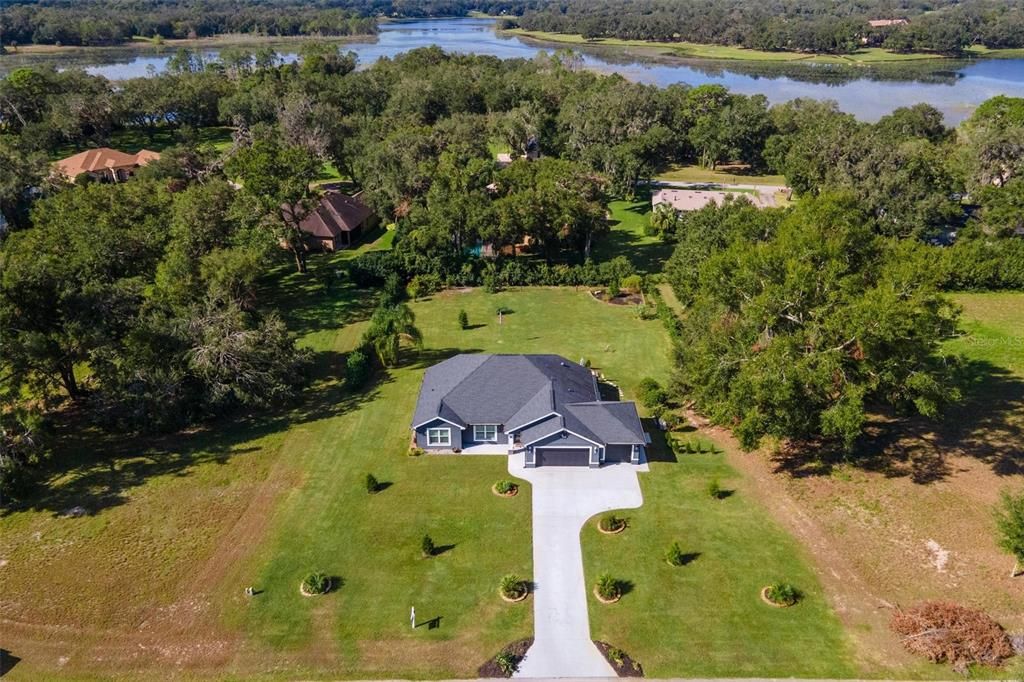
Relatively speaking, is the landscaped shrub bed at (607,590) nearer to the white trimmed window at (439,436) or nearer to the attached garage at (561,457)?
the attached garage at (561,457)

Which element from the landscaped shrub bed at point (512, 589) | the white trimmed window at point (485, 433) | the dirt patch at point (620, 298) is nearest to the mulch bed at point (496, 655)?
the landscaped shrub bed at point (512, 589)

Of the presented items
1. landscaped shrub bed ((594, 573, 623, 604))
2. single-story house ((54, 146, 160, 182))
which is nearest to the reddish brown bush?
landscaped shrub bed ((594, 573, 623, 604))

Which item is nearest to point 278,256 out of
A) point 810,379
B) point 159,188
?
point 159,188

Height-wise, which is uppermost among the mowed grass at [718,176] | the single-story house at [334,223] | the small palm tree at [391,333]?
the single-story house at [334,223]

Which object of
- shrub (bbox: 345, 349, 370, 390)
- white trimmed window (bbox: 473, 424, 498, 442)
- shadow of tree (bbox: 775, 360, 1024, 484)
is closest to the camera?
shadow of tree (bbox: 775, 360, 1024, 484)

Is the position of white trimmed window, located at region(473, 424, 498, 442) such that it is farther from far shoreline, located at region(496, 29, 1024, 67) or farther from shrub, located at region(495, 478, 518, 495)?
far shoreline, located at region(496, 29, 1024, 67)

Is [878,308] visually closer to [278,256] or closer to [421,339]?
[421,339]

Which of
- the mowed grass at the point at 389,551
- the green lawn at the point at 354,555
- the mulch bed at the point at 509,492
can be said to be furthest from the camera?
the mulch bed at the point at 509,492
